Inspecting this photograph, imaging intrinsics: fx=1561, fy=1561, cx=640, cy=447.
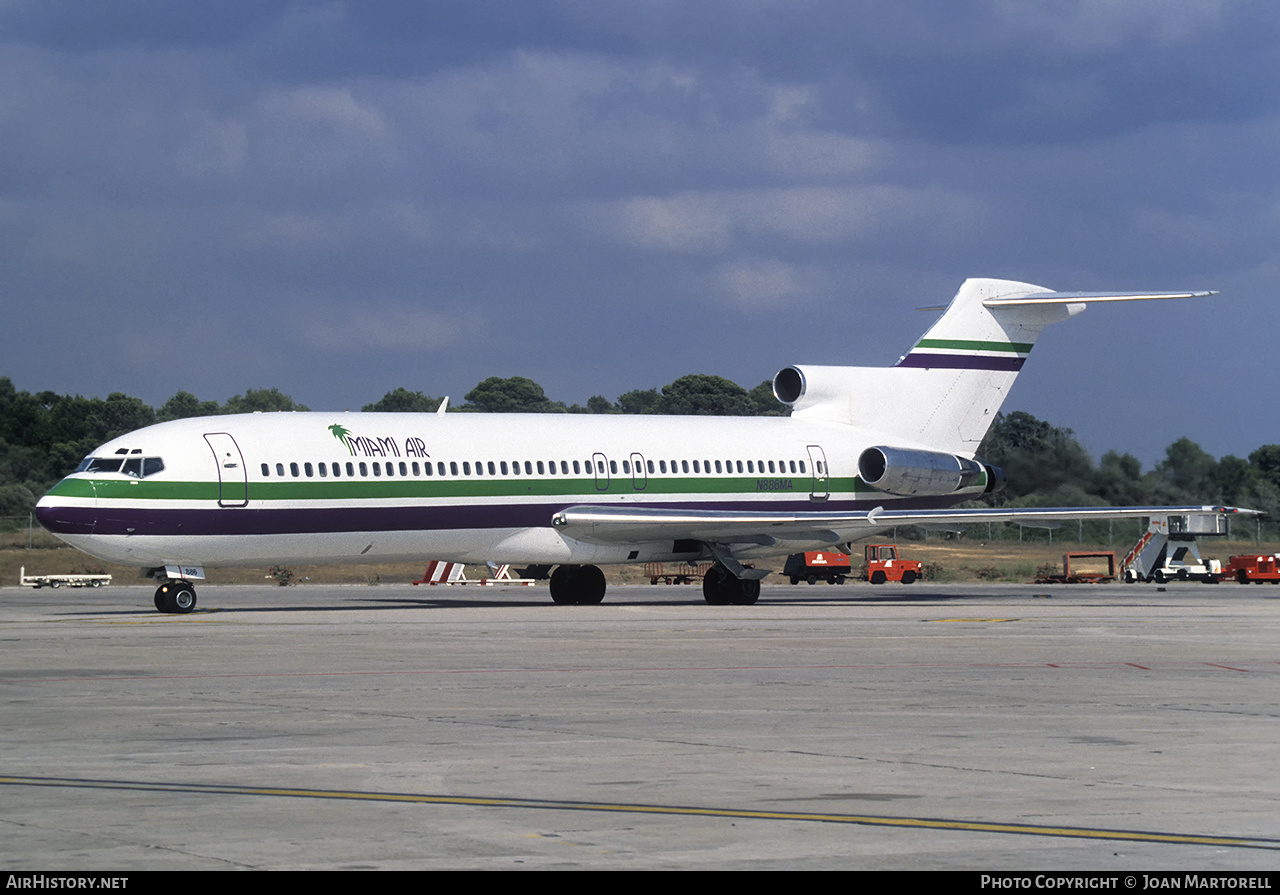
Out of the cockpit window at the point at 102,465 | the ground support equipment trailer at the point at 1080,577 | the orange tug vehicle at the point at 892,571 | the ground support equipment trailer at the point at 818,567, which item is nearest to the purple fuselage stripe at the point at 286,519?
the cockpit window at the point at 102,465

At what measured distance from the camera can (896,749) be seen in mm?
12055

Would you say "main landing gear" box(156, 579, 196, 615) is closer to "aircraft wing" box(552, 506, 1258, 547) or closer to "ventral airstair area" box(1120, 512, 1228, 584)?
"aircraft wing" box(552, 506, 1258, 547)

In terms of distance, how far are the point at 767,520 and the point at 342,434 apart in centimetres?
1027

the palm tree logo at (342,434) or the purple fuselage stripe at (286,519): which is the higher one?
the palm tree logo at (342,434)

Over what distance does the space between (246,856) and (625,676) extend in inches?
405

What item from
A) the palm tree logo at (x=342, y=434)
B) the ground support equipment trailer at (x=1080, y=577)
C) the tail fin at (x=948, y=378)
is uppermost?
the tail fin at (x=948, y=378)

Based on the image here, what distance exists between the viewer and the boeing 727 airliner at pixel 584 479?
30.8m

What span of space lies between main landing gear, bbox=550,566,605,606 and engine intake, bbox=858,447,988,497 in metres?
8.01

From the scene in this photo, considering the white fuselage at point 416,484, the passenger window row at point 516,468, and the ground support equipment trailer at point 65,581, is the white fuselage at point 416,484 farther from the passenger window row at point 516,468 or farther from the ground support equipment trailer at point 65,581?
the ground support equipment trailer at point 65,581

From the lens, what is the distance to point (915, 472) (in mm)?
41125

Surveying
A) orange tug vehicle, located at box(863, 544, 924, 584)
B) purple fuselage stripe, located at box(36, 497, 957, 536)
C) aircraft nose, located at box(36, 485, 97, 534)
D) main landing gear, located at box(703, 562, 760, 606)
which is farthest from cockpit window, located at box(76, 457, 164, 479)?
orange tug vehicle, located at box(863, 544, 924, 584)

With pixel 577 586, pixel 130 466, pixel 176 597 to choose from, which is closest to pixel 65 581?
pixel 577 586

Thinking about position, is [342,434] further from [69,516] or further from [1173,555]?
[1173,555]

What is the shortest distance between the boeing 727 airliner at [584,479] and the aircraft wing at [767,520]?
0.25 feet
